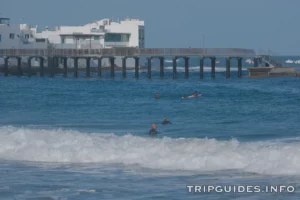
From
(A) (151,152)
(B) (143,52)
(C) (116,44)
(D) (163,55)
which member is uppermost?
(C) (116,44)

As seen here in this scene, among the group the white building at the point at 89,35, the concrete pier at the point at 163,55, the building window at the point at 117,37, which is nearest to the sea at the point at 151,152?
the concrete pier at the point at 163,55

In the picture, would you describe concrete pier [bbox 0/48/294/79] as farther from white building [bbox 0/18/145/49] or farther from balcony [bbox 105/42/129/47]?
balcony [bbox 105/42/129/47]

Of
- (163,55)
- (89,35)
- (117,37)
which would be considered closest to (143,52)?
(163,55)

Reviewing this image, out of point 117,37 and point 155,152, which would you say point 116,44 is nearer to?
point 117,37

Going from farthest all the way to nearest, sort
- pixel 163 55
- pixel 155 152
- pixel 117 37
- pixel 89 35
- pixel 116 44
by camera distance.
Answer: pixel 117 37 → pixel 116 44 → pixel 89 35 → pixel 163 55 → pixel 155 152

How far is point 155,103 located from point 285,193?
3281cm

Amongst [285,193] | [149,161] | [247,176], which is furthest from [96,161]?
[285,193]

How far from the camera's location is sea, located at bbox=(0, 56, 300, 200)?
65.4 feet

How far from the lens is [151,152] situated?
25.4m

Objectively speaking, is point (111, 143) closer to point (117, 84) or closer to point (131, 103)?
point (131, 103)

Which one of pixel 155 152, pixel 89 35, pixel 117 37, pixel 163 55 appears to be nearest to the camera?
pixel 155 152

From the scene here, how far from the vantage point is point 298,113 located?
41875 mm

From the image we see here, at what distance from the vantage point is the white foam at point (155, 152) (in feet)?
76.2

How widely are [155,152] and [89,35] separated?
9326 centimetres
